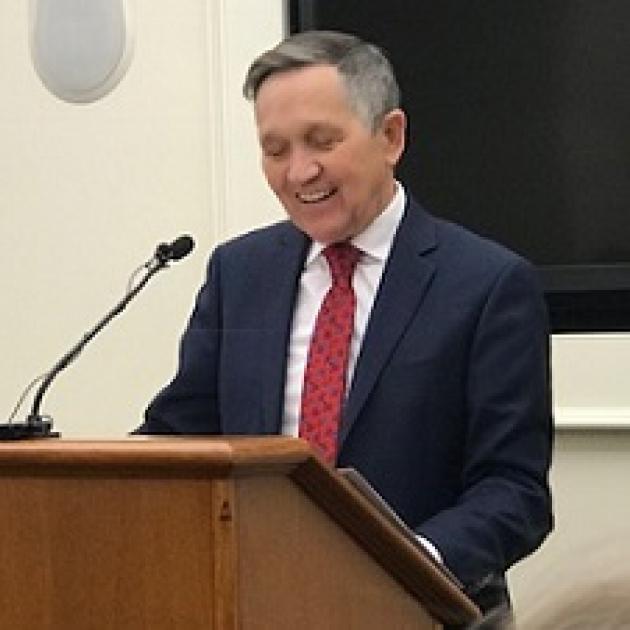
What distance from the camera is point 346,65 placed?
2.36 metres

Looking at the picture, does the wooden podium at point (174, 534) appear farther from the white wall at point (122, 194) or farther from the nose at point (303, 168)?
the white wall at point (122, 194)

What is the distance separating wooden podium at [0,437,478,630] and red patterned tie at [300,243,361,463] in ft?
1.88

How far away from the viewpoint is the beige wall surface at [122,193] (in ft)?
12.7

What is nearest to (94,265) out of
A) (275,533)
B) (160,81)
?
(160,81)

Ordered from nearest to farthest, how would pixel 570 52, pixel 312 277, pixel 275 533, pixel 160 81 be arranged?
pixel 275 533
pixel 312 277
pixel 570 52
pixel 160 81

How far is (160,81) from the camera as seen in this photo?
3.94m

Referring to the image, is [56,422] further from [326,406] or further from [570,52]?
[326,406]

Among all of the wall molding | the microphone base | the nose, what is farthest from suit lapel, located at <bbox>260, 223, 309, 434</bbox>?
the wall molding

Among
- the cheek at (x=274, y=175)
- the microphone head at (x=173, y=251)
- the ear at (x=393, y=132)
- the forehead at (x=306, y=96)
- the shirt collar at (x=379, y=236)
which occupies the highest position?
the forehead at (x=306, y=96)

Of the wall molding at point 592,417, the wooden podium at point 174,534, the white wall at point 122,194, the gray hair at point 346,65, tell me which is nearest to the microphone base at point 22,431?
the wooden podium at point 174,534

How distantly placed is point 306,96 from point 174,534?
95cm

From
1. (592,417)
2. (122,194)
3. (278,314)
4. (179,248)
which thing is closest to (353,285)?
(278,314)

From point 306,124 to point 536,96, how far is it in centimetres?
141

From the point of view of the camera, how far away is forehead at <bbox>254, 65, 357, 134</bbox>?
91.8 inches
